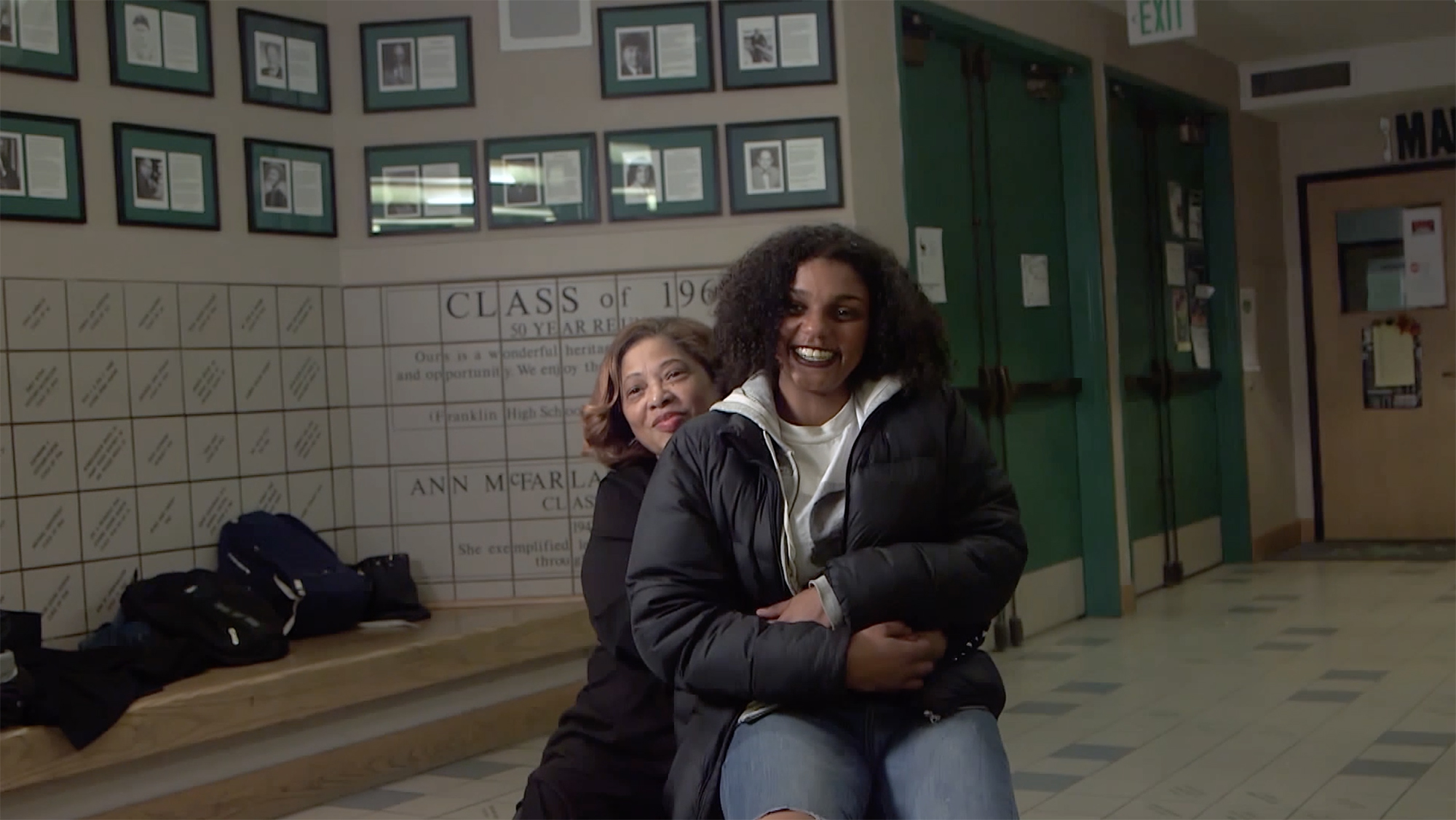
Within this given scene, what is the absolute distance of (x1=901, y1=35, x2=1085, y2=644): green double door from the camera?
5496 mm

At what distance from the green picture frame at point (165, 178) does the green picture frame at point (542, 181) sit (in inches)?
34.3

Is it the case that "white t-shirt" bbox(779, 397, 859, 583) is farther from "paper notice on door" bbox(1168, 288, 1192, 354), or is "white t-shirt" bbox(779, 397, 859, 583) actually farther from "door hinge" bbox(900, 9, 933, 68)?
"paper notice on door" bbox(1168, 288, 1192, 354)

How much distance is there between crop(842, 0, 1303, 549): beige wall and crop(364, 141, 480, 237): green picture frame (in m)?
1.28

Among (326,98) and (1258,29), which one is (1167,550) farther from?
(326,98)

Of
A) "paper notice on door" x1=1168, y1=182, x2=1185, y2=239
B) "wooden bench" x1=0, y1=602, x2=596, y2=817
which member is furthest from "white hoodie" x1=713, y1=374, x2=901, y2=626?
"paper notice on door" x1=1168, y1=182, x2=1185, y2=239

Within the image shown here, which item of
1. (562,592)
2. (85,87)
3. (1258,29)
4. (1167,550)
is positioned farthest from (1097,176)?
(85,87)

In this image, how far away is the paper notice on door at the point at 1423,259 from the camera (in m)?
8.05

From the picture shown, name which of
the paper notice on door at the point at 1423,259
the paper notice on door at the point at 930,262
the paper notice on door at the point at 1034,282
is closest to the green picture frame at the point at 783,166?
the paper notice on door at the point at 930,262

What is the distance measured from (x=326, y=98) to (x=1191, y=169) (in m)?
4.77

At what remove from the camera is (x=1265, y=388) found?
819cm

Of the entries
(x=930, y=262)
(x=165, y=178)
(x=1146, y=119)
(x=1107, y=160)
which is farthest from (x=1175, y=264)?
(x=165, y=178)

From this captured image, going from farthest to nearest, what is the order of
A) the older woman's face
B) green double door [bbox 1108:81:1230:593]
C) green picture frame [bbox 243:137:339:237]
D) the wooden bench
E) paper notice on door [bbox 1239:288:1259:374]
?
1. paper notice on door [bbox 1239:288:1259:374]
2. green double door [bbox 1108:81:1230:593]
3. green picture frame [bbox 243:137:339:237]
4. the wooden bench
5. the older woman's face

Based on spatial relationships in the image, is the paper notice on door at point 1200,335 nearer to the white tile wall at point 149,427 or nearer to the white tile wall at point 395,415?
the white tile wall at point 395,415

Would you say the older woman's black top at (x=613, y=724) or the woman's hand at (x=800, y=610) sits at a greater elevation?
the woman's hand at (x=800, y=610)
